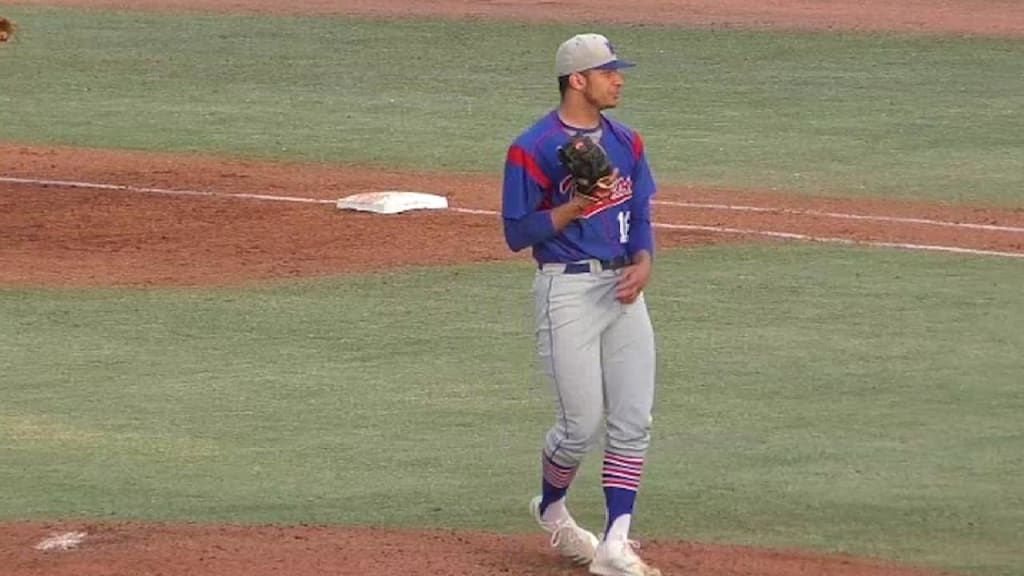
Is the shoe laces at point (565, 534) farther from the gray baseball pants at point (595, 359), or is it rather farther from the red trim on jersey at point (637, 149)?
the red trim on jersey at point (637, 149)

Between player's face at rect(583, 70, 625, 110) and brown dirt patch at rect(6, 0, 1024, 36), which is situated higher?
player's face at rect(583, 70, 625, 110)

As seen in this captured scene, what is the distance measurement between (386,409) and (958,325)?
3.38 meters

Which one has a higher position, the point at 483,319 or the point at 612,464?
the point at 612,464

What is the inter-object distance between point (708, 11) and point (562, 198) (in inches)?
820

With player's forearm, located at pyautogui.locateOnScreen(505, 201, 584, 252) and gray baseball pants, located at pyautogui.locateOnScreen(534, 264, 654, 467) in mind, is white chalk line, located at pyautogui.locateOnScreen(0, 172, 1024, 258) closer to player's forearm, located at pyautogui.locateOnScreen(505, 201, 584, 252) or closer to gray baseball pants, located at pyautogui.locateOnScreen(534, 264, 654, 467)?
gray baseball pants, located at pyautogui.locateOnScreen(534, 264, 654, 467)

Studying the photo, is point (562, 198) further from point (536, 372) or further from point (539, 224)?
point (536, 372)

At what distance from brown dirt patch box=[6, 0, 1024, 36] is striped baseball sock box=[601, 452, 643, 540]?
1876 centimetres

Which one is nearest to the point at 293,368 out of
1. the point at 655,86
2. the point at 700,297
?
the point at 700,297

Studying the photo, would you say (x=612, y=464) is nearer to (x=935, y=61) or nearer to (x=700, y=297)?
(x=700, y=297)

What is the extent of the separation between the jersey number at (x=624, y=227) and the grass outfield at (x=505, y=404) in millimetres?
1291

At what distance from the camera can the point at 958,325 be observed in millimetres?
12039

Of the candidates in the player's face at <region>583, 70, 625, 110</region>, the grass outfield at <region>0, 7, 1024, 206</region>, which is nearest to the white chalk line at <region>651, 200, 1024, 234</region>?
the grass outfield at <region>0, 7, 1024, 206</region>

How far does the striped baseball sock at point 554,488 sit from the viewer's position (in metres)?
7.68

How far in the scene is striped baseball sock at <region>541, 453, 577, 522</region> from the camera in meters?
7.68
